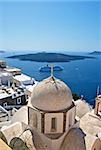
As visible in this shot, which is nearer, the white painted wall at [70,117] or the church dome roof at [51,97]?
the church dome roof at [51,97]

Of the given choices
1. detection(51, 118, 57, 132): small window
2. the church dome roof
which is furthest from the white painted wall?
detection(51, 118, 57, 132): small window

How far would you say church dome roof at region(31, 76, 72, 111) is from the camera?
7121 millimetres

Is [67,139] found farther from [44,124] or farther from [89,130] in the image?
[89,130]

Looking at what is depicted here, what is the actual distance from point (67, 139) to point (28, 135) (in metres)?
1.17

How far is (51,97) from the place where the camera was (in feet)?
23.4

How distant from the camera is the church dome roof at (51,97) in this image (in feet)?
→ 23.4

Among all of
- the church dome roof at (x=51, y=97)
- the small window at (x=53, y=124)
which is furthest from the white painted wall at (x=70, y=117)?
the small window at (x=53, y=124)

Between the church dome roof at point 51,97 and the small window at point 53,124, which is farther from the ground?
the church dome roof at point 51,97

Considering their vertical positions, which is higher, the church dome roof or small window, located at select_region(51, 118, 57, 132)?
the church dome roof

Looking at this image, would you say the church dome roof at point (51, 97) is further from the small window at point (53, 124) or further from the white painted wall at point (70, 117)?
the small window at point (53, 124)

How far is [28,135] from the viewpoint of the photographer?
23.3 feet

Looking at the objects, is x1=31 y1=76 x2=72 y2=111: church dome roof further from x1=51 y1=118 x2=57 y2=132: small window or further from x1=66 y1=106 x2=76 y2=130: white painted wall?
x1=51 y1=118 x2=57 y2=132: small window

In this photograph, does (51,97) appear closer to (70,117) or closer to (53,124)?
(53,124)

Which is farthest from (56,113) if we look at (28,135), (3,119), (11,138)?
(3,119)
